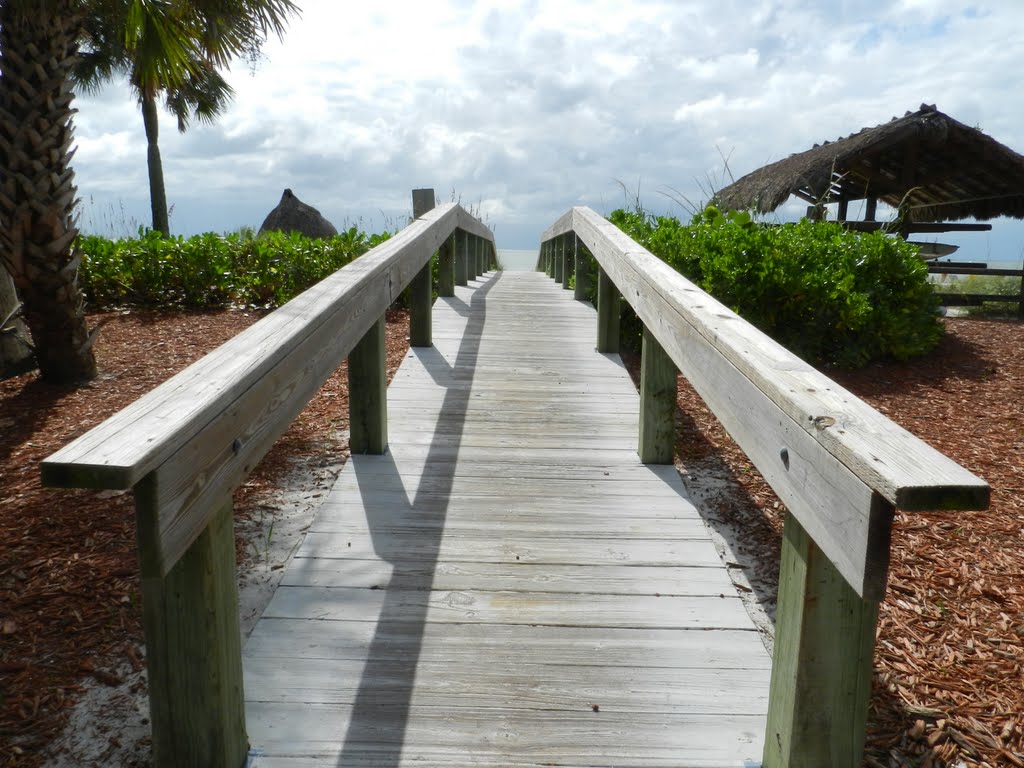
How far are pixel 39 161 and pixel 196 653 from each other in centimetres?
516

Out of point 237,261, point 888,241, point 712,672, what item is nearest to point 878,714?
point 712,672

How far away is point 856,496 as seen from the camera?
4.69 ft

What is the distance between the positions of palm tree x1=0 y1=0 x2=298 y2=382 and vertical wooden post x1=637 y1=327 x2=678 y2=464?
4377 mm

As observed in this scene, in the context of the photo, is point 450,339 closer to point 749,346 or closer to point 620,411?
point 620,411

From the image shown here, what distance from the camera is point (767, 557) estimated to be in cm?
321

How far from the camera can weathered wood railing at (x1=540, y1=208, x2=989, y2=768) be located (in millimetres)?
1388

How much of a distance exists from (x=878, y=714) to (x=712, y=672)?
47 centimetres

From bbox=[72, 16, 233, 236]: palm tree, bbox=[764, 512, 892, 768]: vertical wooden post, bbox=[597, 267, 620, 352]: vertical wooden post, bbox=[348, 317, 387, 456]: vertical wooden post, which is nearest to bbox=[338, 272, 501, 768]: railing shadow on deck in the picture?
bbox=[348, 317, 387, 456]: vertical wooden post

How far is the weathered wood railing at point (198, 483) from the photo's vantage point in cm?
145

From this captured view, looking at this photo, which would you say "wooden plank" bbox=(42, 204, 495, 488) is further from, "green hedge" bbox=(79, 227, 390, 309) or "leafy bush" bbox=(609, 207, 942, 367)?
"green hedge" bbox=(79, 227, 390, 309)

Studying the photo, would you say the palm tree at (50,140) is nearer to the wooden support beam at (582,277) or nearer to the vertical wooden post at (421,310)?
the vertical wooden post at (421,310)

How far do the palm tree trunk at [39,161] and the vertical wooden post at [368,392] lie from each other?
3206mm

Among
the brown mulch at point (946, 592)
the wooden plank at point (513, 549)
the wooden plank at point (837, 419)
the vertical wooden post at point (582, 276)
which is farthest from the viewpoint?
the vertical wooden post at point (582, 276)

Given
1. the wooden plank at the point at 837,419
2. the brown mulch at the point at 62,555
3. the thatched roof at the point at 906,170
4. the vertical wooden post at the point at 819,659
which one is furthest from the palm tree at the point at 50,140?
the thatched roof at the point at 906,170
